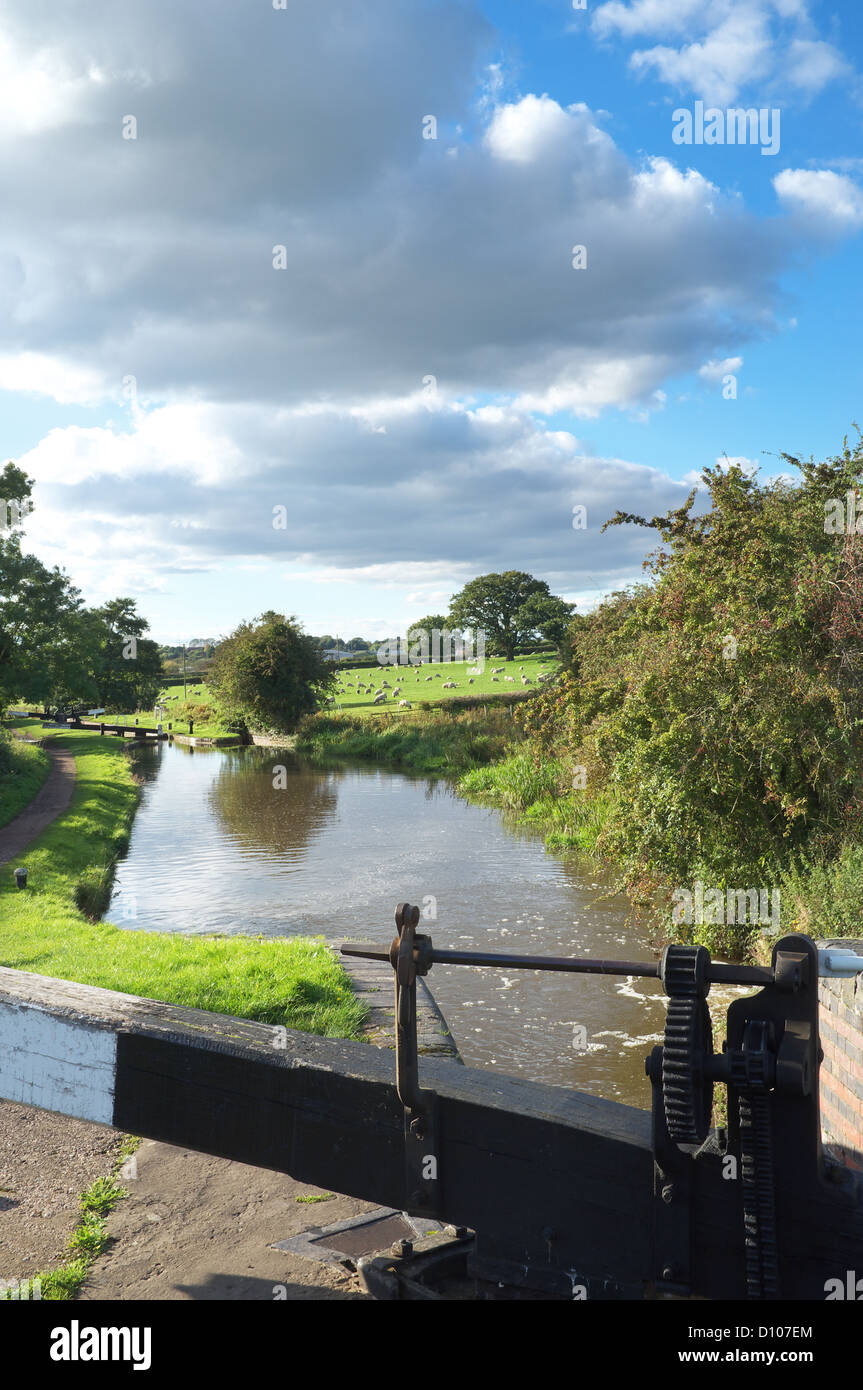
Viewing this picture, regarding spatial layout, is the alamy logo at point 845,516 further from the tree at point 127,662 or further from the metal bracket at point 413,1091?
the tree at point 127,662

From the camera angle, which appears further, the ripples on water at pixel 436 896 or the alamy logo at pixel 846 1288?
the ripples on water at pixel 436 896

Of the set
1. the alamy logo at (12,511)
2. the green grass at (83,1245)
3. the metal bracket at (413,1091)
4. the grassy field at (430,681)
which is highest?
the alamy logo at (12,511)

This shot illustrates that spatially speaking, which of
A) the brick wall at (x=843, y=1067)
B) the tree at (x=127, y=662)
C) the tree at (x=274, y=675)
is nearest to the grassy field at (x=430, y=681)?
the tree at (x=274, y=675)

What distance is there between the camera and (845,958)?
214 centimetres

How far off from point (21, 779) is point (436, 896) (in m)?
16.8

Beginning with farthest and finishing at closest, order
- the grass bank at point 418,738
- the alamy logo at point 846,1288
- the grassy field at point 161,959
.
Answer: the grass bank at point 418,738, the grassy field at point 161,959, the alamy logo at point 846,1288

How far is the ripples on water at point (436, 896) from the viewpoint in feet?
31.5

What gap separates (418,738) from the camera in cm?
3828

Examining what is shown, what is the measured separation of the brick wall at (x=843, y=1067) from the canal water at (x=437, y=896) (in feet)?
12.4

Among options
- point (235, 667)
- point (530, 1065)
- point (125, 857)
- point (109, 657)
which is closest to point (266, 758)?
point (235, 667)

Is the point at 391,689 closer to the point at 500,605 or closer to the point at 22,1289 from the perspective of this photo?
the point at 500,605

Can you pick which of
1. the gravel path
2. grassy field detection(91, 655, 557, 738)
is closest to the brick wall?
the gravel path

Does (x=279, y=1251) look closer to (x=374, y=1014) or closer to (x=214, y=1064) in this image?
(x=214, y=1064)

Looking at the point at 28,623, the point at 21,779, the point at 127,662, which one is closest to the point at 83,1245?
the point at 21,779
